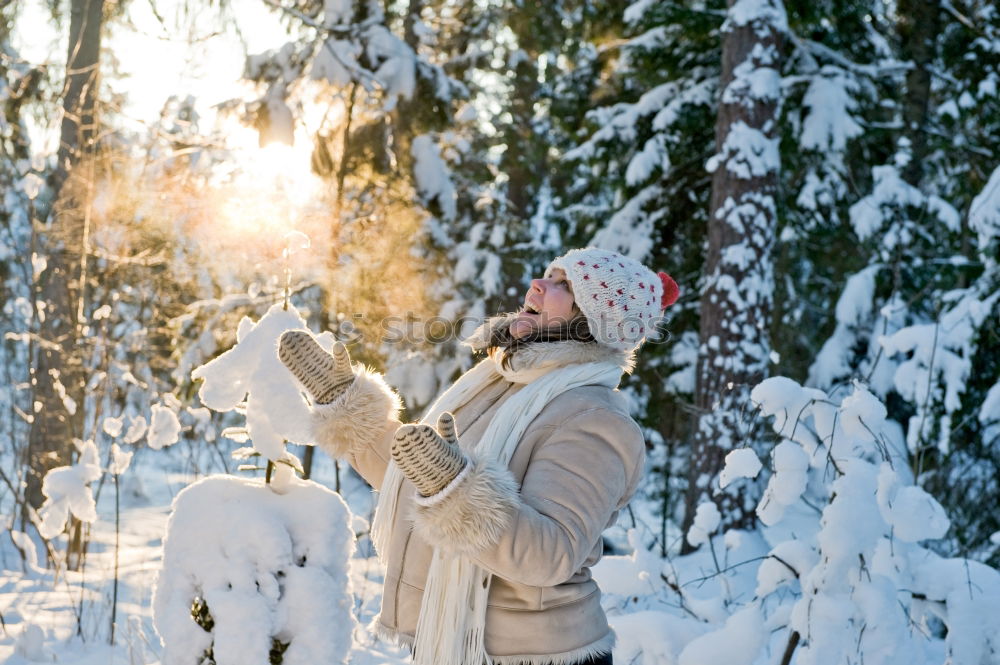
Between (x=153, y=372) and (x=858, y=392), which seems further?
(x=153, y=372)

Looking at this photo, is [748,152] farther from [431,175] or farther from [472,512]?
[472,512]

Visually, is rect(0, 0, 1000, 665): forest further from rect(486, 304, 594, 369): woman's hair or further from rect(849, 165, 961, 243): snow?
rect(486, 304, 594, 369): woman's hair

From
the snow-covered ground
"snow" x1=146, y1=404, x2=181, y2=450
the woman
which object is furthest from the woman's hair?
"snow" x1=146, y1=404, x2=181, y2=450

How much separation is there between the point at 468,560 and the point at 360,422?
1.90 feet

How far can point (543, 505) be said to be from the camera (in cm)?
175

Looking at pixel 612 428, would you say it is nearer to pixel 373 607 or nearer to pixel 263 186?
pixel 373 607

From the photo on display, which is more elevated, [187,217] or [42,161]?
[42,161]

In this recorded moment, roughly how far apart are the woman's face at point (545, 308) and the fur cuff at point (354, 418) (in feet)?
1.35

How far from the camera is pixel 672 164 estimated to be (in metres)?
8.31

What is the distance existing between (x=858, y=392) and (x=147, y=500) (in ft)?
33.4

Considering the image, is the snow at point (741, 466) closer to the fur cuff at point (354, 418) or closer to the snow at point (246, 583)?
the fur cuff at point (354, 418)

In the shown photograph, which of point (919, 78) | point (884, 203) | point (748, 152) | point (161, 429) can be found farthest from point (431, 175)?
point (161, 429)

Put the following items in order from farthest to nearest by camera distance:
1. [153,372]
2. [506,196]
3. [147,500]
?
[506,196] < [153,372] < [147,500]

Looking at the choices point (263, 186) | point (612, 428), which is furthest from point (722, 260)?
point (612, 428)
